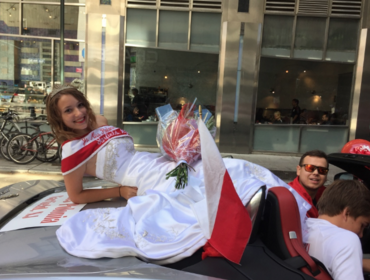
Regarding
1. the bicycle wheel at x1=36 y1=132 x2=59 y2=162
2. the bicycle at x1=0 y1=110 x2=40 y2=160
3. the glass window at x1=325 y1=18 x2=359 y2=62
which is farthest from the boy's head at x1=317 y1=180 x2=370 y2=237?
the glass window at x1=325 y1=18 x2=359 y2=62

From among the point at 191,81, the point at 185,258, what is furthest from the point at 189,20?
the point at 185,258

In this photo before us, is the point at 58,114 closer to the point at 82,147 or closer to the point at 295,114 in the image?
the point at 82,147

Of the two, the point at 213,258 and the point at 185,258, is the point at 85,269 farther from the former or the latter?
the point at 213,258

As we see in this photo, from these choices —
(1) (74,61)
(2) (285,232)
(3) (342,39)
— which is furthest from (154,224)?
(3) (342,39)

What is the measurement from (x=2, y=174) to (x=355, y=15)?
1138 cm

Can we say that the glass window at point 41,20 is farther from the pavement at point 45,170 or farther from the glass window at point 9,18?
the pavement at point 45,170

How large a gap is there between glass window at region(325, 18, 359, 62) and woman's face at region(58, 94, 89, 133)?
1018 centimetres

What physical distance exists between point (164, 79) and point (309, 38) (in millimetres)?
5068

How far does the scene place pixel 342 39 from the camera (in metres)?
10.3

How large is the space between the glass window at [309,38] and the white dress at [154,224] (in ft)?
31.5

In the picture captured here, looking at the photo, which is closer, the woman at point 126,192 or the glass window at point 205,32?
the woman at point 126,192

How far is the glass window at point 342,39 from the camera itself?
10227 millimetres

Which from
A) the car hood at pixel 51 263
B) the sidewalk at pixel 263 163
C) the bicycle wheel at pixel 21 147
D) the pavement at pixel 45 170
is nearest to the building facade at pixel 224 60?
the sidewalk at pixel 263 163

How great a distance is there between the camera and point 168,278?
50.3 inches
